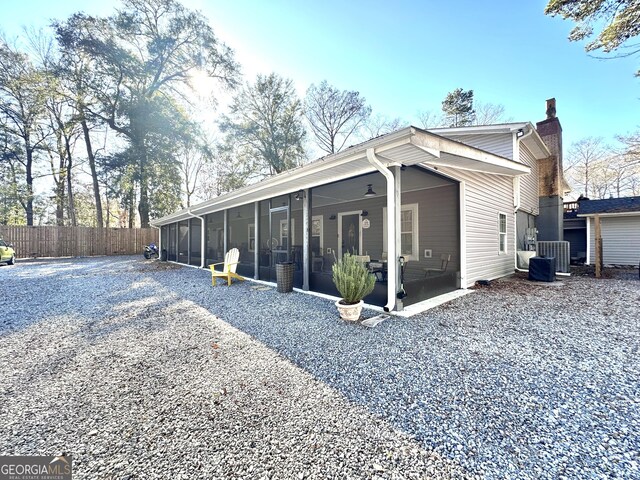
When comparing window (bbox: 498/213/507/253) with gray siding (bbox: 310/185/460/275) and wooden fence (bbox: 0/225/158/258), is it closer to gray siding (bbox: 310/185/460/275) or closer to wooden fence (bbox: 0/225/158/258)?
gray siding (bbox: 310/185/460/275)

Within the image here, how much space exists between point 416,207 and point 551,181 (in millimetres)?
7417

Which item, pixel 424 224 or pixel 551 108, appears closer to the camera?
pixel 424 224

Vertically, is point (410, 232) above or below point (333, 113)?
below

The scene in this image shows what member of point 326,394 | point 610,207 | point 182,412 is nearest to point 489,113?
point 610,207

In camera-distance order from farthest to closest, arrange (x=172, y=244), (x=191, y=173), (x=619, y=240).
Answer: (x=191, y=173), (x=172, y=244), (x=619, y=240)

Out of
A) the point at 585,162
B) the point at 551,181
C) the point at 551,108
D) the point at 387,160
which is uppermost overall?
the point at 585,162

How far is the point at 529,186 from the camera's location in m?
9.91

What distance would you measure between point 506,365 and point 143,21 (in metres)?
23.9

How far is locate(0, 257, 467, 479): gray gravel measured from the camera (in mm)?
1494

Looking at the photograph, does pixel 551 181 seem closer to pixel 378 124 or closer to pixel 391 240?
pixel 391 240

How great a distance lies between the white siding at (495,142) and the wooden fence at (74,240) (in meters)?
20.1

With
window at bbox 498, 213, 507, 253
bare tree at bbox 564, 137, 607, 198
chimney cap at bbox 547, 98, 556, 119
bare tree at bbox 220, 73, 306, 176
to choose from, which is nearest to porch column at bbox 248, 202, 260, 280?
window at bbox 498, 213, 507, 253

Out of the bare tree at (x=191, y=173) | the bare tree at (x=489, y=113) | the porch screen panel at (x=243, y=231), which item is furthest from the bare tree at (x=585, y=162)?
the bare tree at (x=191, y=173)

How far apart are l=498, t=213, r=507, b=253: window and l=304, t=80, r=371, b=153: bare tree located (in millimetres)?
12815
